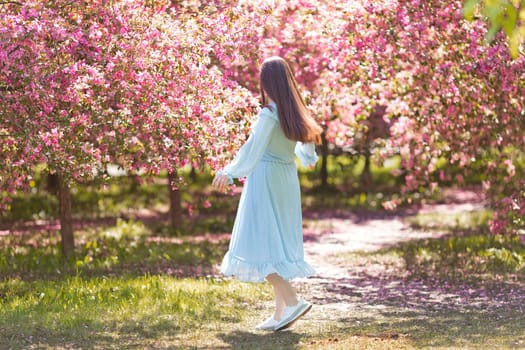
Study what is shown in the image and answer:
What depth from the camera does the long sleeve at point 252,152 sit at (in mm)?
7137

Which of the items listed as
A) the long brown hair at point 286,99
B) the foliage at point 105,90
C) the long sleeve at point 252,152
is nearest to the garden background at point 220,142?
the foliage at point 105,90

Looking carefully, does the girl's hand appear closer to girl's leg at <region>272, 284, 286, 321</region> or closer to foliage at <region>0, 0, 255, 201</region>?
girl's leg at <region>272, 284, 286, 321</region>

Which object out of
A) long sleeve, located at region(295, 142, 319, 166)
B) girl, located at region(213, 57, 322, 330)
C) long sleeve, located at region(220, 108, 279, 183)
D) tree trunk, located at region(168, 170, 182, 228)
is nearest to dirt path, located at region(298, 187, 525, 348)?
girl, located at region(213, 57, 322, 330)

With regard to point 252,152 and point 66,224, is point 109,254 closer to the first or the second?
point 66,224

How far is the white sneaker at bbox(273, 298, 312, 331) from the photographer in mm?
7363

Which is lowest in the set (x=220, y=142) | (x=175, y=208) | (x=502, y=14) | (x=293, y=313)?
(x=293, y=313)

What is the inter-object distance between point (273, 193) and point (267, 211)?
0.16 m

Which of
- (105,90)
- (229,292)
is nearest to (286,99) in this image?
(105,90)

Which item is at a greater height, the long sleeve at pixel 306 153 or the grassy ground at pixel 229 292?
the long sleeve at pixel 306 153

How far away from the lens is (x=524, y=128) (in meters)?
11.4

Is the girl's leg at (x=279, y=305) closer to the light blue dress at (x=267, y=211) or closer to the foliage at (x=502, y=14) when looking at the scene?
the light blue dress at (x=267, y=211)

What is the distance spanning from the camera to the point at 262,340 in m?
7.14

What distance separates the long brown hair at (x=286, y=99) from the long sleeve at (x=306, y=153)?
1.36ft

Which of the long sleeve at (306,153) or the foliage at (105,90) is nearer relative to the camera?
the long sleeve at (306,153)
